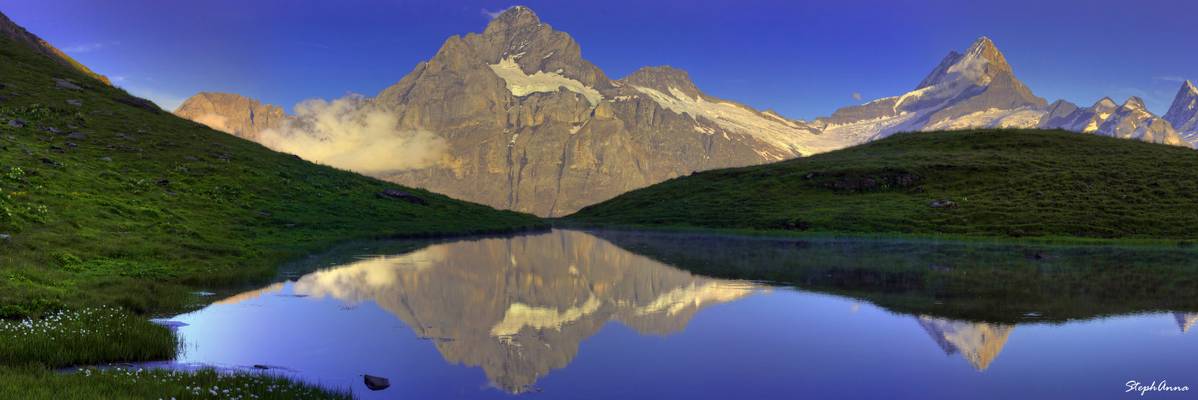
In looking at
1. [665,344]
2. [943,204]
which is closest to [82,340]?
[665,344]

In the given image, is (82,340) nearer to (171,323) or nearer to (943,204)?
(171,323)

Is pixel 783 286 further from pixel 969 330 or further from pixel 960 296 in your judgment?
pixel 969 330

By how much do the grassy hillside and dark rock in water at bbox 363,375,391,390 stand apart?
91059 millimetres

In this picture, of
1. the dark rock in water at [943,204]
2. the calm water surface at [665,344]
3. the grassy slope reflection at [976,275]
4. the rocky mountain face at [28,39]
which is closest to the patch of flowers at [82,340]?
the calm water surface at [665,344]

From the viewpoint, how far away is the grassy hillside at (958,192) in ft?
320

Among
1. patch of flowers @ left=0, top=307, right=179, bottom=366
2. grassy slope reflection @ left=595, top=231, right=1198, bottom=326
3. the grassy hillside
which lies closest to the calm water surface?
grassy slope reflection @ left=595, top=231, right=1198, bottom=326

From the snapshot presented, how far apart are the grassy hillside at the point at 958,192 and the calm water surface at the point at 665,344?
73.6m

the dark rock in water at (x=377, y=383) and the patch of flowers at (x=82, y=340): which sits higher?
the patch of flowers at (x=82, y=340)

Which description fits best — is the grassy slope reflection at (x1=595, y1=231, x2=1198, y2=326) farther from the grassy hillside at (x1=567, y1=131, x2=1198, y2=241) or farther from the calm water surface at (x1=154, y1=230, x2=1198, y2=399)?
the grassy hillside at (x1=567, y1=131, x2=1198, y2=241)

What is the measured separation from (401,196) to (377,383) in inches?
3639

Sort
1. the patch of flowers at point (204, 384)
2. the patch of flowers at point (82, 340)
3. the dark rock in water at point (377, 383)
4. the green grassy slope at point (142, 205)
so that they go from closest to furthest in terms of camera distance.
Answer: the patch of flowers at point (204, 384)
the patch of flowers at point (82, 340)
the dark rock in water at point (377, 383)
the green grassy slope at point (142, 205)

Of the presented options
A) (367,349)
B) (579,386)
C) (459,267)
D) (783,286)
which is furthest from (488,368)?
(459,267)

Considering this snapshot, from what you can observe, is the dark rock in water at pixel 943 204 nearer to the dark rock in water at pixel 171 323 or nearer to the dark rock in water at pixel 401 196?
the dark rock in water at pixel 401 196

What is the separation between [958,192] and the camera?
123250 mm
